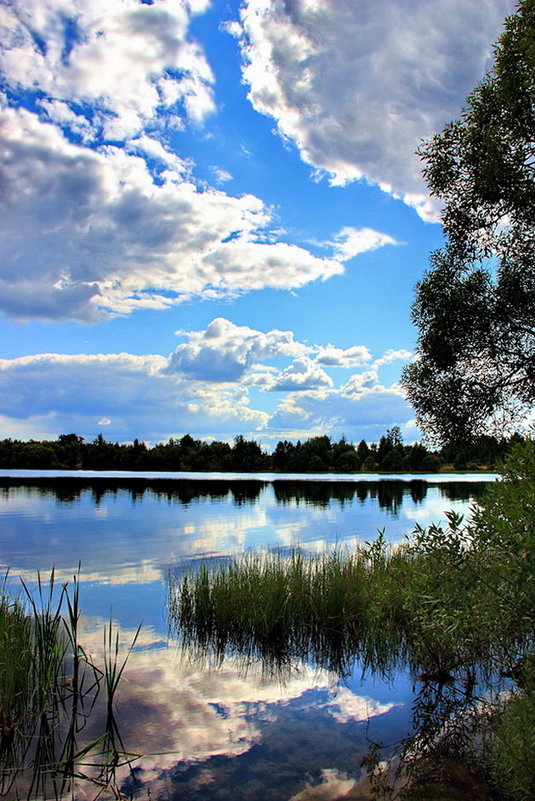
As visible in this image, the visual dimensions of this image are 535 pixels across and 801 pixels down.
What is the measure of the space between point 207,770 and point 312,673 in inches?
187

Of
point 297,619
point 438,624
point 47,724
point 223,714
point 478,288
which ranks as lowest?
point 223,714

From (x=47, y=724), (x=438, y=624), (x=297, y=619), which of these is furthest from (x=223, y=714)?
(x=438, y=624)

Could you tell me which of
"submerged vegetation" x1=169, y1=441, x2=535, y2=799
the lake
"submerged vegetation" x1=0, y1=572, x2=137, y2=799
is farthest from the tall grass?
"submerged vegetation" x1=0, y1=572, x2=137, y2=799

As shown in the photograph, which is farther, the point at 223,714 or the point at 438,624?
the point at 223,714

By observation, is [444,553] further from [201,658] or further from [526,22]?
[526,22]

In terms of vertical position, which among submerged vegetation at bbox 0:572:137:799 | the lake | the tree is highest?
the tree

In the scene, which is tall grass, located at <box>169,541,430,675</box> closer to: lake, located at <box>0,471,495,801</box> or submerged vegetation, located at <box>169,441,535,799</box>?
submerged vegetation, located at <box>169,441,535,799</box>

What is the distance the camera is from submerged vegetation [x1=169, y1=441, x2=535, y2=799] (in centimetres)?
642

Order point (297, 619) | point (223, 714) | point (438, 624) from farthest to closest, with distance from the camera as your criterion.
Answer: point (297, 619) → point (223, 714) → point (438, 624)

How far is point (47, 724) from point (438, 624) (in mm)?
6885

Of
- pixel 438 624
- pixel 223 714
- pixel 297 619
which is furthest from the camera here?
pixel 297 619

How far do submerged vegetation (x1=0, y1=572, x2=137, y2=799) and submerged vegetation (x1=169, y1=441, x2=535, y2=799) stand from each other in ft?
14.2

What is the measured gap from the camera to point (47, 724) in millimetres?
9047

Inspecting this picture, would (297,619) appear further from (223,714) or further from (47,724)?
(47,724)
